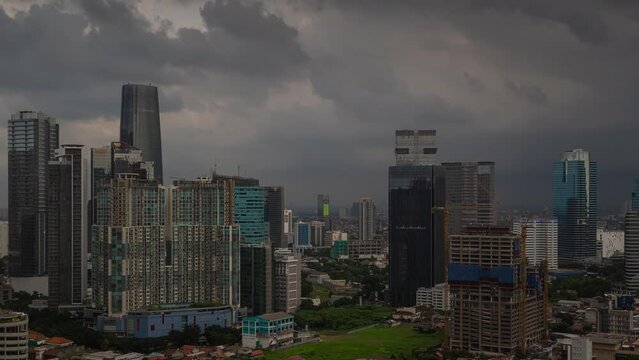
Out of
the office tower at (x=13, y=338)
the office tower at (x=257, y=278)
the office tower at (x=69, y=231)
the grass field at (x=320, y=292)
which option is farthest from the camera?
the grass field at (x=320, y=292)

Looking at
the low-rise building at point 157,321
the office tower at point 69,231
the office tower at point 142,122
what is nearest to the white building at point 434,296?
the low-rise building at point 157,321

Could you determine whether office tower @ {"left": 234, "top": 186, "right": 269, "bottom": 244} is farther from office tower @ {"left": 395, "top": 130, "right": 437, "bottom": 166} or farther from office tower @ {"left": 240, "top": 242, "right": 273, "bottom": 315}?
office tower @ {"left": 395, "top": 130, "right": 437, "bottom": 166}

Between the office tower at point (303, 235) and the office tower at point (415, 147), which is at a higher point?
the office tower at point (415, 147)

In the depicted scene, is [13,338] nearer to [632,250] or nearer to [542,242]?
[632,250]

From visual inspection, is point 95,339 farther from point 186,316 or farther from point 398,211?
point 398,211

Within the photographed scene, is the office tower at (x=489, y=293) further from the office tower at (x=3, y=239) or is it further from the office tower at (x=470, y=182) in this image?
the office tower at (x=3, y=239)

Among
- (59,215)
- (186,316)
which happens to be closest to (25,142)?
(59,215)

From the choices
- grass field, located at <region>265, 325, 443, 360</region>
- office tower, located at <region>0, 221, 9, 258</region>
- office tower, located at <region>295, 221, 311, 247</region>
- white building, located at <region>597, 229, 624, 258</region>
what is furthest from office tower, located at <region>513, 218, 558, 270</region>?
office tower, located at <region>0, 221, 9, 258</region>
